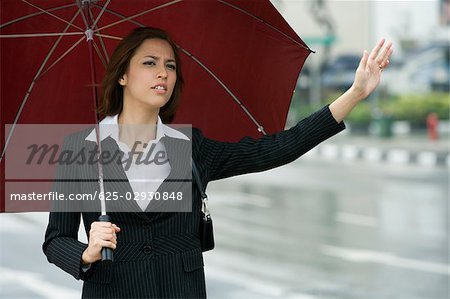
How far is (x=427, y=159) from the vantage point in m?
14.7

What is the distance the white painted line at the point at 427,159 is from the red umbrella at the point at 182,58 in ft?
40.3

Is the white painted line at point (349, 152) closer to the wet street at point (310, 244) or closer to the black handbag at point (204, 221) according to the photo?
the wet street at point (310, 244)

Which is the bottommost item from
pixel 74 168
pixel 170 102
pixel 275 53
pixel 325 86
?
pixel 74 168

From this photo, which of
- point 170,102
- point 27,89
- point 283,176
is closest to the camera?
point 170,102

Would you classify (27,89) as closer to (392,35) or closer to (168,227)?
(168,227)

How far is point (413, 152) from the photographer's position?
15273 millimetres

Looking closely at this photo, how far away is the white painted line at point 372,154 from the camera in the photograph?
614 inches

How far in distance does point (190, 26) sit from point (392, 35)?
2199 cm

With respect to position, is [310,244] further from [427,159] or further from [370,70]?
[427,159]

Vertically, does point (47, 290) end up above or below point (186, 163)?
below

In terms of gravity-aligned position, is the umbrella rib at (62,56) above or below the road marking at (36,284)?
above

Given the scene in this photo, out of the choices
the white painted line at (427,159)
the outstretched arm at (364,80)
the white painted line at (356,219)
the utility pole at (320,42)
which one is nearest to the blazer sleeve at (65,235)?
the outstretched arm at (364,80)

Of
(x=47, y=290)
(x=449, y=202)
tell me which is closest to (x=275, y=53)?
(x=47, y=290)

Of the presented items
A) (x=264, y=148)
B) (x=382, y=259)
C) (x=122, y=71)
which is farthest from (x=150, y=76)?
(x=382, y=259)
